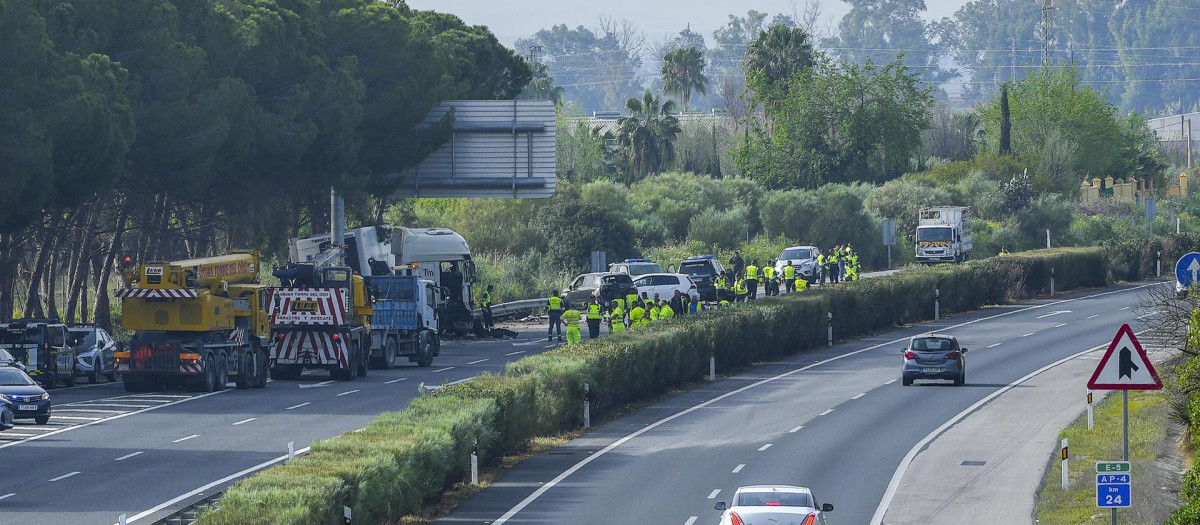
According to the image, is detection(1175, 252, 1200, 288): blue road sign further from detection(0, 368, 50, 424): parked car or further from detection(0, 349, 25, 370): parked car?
detection(0, 349, 25, 370): parked car

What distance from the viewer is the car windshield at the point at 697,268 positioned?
65056mm

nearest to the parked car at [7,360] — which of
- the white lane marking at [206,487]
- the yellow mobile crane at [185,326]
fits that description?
the yellow mobile crane at [185,326]

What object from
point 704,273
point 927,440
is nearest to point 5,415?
point 927,440

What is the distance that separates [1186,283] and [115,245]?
118ft

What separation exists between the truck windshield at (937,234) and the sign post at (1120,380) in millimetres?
60788

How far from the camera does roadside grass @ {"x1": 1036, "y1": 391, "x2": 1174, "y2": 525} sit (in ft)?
79.9

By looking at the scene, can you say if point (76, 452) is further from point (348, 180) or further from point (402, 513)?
point (348, 180)

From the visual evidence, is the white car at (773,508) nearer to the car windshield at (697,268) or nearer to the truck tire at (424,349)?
the truck tire at (424,349)

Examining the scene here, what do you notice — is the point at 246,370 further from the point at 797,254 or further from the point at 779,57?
the point at 779,57

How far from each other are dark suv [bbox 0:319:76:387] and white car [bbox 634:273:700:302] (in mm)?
22315

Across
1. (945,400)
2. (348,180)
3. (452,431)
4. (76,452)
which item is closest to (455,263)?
(348,180)

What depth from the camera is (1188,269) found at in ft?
96.0

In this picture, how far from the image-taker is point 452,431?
2561 centimetres

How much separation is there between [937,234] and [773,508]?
61827 mm
